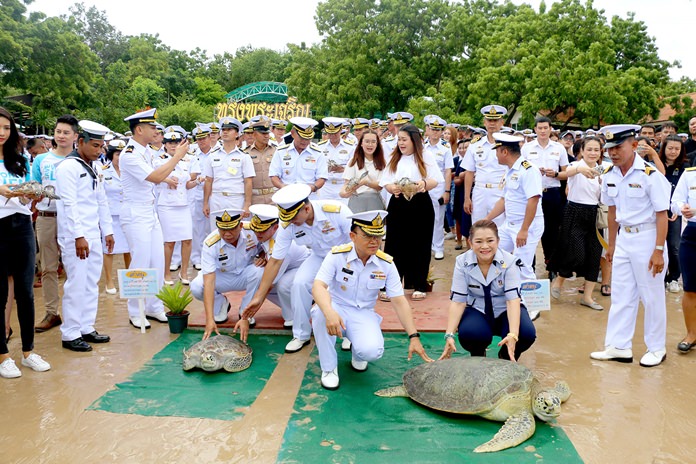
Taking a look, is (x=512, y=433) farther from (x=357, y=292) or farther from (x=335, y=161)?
(x=335, y=161)

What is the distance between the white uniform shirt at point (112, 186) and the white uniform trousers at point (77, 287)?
1.90 metres

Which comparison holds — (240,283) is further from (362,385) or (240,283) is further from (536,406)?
(536,406)

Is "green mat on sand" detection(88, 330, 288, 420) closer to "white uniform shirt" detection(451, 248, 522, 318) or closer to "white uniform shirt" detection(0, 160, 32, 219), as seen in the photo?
"white uniform shirt" detection(0, 160, 32, 219)

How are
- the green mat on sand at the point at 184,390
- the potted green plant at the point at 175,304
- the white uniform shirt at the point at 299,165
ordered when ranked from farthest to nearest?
the white uniform shirt at the point at 299,165
the potted green plant at the point at 175,304
the green mat on sand at the point at 184,390

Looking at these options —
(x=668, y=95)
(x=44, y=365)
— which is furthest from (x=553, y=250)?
A: (x=668, y=95)

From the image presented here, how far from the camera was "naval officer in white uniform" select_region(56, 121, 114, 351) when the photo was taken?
4.25 m

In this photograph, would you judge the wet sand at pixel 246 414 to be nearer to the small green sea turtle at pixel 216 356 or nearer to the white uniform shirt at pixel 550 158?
the small green sea turtle at pixel 216 356

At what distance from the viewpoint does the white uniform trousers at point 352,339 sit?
3.66 meters

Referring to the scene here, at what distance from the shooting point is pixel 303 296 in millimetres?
4301

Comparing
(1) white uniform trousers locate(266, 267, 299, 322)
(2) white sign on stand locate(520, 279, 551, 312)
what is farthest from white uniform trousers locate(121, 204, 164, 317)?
(2) white sign on stand locate(520, 279, 551, 312)

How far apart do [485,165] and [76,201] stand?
4.63 metres

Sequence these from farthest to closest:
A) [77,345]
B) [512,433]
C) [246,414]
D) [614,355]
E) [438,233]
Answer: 1. [438,233]
2. [77,345]
3. [614,355]
4. [246,414]
5. [512,433]

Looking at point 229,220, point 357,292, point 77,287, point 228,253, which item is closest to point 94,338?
point 77,287

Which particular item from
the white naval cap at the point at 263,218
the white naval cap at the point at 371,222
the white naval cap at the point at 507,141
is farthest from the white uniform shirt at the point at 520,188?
the white naval cap at the point at 263,218
